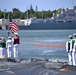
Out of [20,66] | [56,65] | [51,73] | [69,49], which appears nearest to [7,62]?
[20,66]

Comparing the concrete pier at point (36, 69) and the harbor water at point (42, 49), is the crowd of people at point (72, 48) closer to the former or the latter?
the concrete pier at point (36, 69)

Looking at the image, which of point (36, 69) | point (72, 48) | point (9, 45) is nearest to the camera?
point (36, 69)

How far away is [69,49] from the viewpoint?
20.4m

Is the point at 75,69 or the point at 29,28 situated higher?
the point at 75,69

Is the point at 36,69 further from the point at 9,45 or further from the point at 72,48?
the point at 9,45

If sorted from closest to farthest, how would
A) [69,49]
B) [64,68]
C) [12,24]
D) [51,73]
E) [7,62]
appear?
1. [51,73]
2. [64,68]
3. [7,62]
4. [69,49]
5. [12,24]

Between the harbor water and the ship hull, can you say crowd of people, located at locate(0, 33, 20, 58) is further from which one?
the ship hull

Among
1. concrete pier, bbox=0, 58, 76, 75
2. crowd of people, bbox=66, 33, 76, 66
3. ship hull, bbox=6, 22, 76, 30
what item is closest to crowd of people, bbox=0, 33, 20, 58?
crowd of people, bbox=66, 33, 76, 66

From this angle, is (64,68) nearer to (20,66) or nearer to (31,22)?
(20,66)

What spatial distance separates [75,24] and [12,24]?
137 meters

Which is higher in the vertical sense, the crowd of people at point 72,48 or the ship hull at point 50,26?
the crowd of people at point 72,48

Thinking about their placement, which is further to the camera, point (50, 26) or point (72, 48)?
point (50, 26)

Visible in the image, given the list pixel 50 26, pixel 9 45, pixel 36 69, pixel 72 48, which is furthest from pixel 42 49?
pixel 50 26

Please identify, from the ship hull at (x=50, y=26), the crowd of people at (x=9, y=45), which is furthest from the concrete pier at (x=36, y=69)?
the ship hull at (x=50, y=26)
